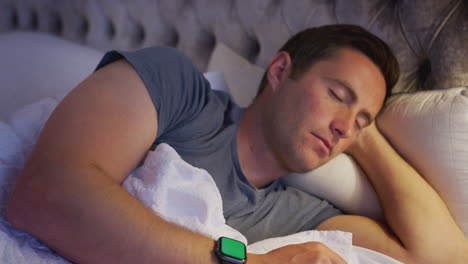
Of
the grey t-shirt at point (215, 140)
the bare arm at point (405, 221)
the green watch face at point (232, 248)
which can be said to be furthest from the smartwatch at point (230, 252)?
the bare arm at point (405, 221)

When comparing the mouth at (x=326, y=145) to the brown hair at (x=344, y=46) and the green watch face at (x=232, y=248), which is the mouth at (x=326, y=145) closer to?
the brown hair at (x=344, y=46)

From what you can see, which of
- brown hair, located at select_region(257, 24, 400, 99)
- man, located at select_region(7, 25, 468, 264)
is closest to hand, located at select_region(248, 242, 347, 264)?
man, located at select_region(7, 25, 468, 264)

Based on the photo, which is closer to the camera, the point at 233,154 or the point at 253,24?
the point at 233,154

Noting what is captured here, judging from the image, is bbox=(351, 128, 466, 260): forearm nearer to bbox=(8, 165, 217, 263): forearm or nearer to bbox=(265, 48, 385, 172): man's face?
bbox=(265, 48, 385, 172): man's face

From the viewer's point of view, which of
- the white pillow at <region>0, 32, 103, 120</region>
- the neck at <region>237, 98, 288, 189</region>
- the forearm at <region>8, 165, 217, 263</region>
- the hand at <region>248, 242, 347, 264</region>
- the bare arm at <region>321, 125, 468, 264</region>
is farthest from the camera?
the white pillow at <region>0, 32, 103, 120</region>

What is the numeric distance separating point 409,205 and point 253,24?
27.2 inches

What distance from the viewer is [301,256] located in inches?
24.8

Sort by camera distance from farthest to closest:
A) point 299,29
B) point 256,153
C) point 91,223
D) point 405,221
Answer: point 299,29 → point 256,153 → point 405,221 → point 91,223

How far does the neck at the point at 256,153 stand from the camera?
0.87m

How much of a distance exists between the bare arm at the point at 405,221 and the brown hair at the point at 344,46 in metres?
0.17

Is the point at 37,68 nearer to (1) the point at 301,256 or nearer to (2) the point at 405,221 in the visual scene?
(1) the point at 301,256

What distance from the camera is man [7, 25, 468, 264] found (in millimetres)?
524

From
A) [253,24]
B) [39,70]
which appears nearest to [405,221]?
[253,24]

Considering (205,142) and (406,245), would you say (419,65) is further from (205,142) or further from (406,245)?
(205,142)
